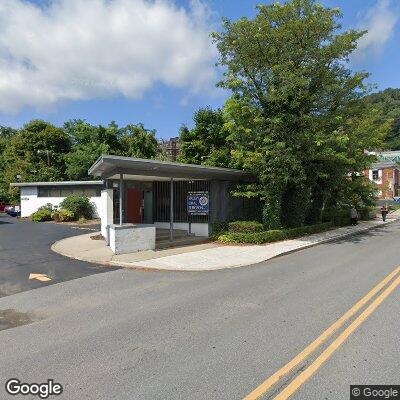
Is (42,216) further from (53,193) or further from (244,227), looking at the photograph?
(244,227)

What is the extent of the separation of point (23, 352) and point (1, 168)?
2233 inches

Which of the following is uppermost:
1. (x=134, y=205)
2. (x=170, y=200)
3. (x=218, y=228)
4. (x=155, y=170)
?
(x=155, y=170)

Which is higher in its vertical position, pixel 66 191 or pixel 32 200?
pixel 66 191

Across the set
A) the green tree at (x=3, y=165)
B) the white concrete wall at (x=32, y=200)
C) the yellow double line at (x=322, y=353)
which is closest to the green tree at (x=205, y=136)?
the white concrete wall at (x=32, y=200)

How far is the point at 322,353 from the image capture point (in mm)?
5348

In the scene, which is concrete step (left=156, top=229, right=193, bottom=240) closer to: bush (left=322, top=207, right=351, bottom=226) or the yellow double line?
the yellow double line

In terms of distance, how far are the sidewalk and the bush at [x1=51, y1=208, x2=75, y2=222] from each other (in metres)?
12.4

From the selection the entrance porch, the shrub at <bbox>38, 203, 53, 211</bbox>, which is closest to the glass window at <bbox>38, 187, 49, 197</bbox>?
the shrub at <bbox>38, 203, 53, 211</bbox>

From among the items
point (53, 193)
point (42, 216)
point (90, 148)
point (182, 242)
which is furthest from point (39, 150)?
point (182, 242)

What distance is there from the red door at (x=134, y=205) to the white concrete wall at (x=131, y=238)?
4.30 m

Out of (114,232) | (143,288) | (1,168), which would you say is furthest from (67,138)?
(143,288)

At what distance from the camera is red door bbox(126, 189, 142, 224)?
62.8ft

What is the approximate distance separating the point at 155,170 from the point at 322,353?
10.9 m

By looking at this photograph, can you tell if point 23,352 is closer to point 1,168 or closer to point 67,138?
point 67,138
